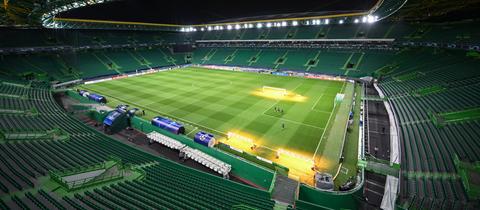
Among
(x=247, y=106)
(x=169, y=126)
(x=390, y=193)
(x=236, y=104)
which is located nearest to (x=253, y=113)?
(x=247, y=106)

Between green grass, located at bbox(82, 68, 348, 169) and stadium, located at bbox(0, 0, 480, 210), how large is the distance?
10.4 inches

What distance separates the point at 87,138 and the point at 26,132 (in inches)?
143

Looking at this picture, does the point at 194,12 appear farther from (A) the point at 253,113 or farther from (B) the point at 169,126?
(B) the point at 169,126

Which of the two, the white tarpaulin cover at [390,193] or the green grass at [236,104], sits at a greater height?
the green grass at [236,104]

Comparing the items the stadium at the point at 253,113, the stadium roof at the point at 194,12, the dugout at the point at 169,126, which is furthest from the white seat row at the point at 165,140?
the stadium roof at the point at 194,12

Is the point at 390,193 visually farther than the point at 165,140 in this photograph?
No

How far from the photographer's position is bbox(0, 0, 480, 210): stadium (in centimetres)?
1172

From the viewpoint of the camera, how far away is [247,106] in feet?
99.1

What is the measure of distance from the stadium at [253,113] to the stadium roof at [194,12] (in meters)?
0.60

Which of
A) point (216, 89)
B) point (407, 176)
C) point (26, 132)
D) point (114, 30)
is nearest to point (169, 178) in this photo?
point (26, 132)

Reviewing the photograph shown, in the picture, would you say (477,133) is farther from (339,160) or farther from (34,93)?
(34,93)

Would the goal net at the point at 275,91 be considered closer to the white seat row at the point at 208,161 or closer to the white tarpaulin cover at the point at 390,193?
the white seat row at the point at 208,161

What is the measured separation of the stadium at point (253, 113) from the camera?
11.7 metres

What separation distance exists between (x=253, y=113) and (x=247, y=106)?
8.88ft
